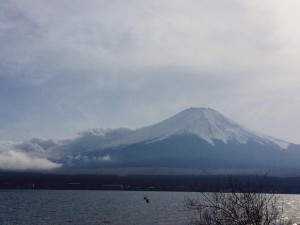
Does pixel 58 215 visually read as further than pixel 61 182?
No

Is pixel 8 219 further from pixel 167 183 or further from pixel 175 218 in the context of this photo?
pixel 167 183

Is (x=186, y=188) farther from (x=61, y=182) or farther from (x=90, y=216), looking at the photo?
(x=90, y=216)

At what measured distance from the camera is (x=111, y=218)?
1966 inches

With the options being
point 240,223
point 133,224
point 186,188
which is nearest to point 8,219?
point 133,224

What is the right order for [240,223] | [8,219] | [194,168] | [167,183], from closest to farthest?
[240,223] → [8,219] → [167,183] → [194,168]

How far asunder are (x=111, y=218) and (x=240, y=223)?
40.7m

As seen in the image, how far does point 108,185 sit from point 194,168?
46.2 m

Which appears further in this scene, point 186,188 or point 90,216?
point 186,188

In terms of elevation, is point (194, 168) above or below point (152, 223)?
above

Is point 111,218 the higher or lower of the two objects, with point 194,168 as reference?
lower

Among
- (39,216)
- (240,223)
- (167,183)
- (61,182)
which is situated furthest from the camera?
(61,182)

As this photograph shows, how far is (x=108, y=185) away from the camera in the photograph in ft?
487

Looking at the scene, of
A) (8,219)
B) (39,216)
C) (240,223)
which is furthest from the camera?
(39,216)

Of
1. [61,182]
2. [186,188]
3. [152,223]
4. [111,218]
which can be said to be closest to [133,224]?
[152,223]
